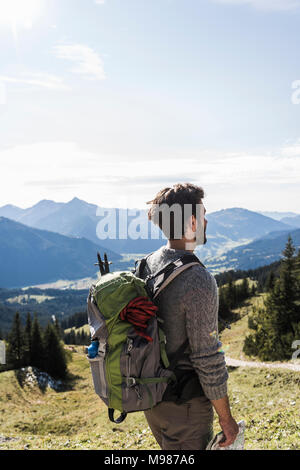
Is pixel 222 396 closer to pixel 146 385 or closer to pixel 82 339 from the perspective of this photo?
pixel 146 385

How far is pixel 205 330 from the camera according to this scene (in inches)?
150

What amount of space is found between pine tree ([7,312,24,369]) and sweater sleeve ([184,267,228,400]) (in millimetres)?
59459

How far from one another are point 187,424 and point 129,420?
1885 cm

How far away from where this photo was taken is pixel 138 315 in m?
3.84

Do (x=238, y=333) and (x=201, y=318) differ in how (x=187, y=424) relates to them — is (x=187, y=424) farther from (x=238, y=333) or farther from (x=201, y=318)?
(x=238, y=333)

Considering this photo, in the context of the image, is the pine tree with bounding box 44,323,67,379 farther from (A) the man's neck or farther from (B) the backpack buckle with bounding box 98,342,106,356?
(A) the man's neck

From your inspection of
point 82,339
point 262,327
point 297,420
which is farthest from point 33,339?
point 82,339

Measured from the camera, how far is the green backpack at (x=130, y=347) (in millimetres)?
3836

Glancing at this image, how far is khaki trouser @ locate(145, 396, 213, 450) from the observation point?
4066 millimetres

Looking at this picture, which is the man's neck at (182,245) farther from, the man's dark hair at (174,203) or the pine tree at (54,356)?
the pine tree at (54,356)

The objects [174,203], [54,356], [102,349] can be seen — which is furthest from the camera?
[54,356]

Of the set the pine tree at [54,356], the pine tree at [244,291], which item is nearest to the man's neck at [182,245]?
the pine tree at [54,356]

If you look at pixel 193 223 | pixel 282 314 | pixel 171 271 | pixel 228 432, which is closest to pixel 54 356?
pixel 282 314
